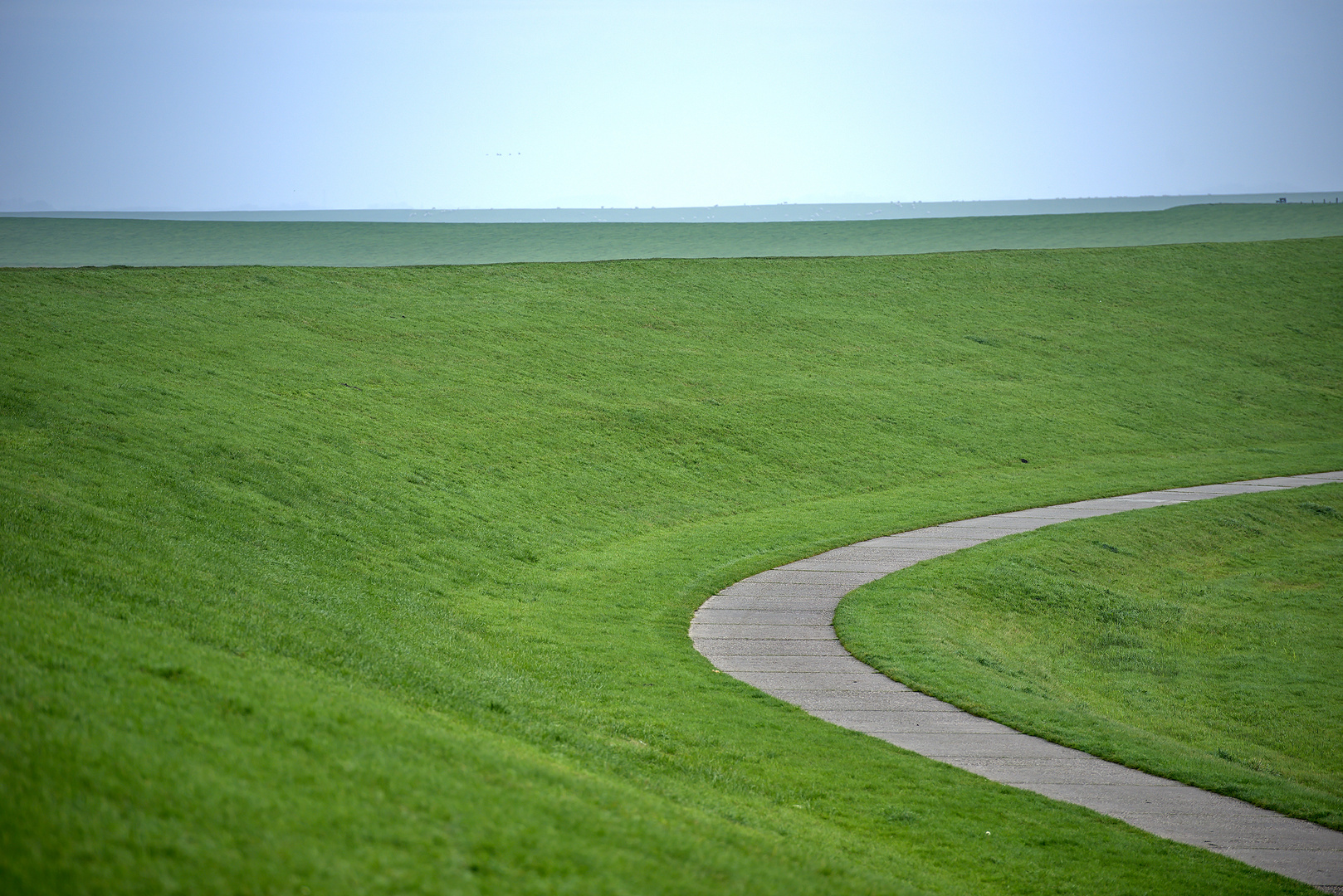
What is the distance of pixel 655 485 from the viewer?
85.8 ft

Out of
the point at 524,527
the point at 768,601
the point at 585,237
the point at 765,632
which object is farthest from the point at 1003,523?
the point at 585,237

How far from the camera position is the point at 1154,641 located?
18031mm

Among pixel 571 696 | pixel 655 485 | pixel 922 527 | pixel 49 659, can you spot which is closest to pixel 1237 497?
pixel 922 527

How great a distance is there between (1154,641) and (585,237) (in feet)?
169

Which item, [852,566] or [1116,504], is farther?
[1116,504]

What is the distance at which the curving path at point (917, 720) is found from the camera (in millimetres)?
9656

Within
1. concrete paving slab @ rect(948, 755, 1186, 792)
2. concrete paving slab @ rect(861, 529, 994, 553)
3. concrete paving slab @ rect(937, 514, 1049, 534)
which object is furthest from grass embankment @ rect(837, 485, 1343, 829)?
concrete paving slab @ rect(937, 514, 1049, 534)

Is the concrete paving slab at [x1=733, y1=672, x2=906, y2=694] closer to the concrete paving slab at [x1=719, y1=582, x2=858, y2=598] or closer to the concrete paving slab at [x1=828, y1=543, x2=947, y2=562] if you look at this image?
the concrete paving slab at [x1=719, y1=582, x2=858, y2=598]

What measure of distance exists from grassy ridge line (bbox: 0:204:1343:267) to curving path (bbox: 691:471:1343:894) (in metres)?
33.5

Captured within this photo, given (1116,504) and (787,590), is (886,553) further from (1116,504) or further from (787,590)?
(1116,504)

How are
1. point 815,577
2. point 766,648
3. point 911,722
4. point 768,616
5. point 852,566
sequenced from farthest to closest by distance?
point 852,566 → point 815,577 → point 768,616 → point 766,648 → point 911,722

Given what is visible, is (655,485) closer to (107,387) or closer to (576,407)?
(576,407)

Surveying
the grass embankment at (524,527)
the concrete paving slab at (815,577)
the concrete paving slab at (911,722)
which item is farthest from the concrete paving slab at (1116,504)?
the concrete paving slab at (911,722)

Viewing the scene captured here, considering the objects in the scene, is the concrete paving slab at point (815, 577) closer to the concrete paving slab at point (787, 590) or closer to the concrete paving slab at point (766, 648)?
the concrete paving slab at point (787, 590)
